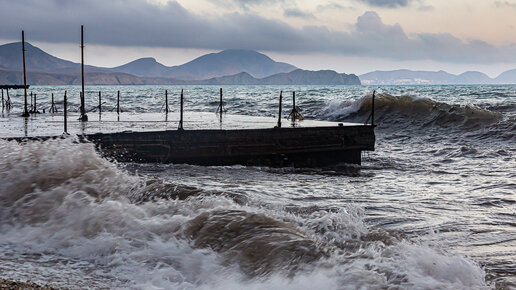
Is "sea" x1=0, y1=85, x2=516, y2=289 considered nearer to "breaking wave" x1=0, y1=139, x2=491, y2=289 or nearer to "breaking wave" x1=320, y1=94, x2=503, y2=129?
"breaking wave" x1=0, y1=139, x2=491, y2=289

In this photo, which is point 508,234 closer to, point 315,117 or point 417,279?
point 417,279

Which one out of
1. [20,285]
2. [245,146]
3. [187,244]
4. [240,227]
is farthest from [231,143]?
[20,285]

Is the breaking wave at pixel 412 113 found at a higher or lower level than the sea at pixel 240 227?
higher

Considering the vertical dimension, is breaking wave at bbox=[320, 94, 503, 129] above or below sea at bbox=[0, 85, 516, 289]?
above

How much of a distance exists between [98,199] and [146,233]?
1842 mm

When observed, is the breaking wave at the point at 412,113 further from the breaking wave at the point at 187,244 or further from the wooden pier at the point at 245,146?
the breaking wave at the point at 187,244

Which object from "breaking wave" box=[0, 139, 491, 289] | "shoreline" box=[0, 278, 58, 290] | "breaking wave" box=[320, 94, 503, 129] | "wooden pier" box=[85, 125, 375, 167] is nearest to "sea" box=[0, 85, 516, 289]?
"breaking wave" box=[0, 139, 491, 289]

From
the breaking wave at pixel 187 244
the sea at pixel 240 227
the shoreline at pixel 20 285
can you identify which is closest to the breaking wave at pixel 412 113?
the sea at pixel 240 227

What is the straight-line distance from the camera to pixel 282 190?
10844 mm

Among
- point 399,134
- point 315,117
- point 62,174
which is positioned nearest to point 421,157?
point 399,134

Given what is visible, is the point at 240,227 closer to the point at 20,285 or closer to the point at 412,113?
the point at 20,285

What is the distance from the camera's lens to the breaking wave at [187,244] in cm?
525

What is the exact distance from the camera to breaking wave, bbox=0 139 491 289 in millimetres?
5246

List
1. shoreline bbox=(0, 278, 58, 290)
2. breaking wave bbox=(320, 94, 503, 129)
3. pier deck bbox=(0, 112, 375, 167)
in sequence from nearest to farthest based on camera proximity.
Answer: shoreline bbox=(0, 278, 58, 290) < pier deck bbox=(0, 112, 375, 167) < breaking wave bbox=(320, 94, 503, 129)
